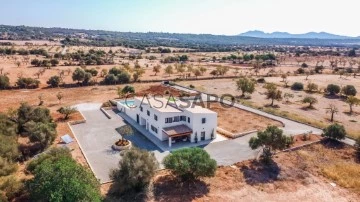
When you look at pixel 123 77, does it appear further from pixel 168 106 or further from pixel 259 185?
pixel 259 185

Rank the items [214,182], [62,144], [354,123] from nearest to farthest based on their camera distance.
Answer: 1. [214,182]
2. [62,144]
3. [354,123]

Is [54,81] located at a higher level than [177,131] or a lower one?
higher

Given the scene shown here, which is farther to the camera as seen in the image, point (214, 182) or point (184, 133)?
point (184, 133)

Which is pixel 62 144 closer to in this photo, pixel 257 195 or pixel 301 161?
pixel 257 195

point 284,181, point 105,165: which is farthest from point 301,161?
point 105,165

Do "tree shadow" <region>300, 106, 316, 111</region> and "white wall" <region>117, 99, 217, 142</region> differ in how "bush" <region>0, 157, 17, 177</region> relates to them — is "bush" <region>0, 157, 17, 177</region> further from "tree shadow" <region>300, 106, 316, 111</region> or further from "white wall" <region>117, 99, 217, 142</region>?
"tree shadow" <region>300, 106, 316, 111</region>

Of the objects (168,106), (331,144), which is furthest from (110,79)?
(331,144)
